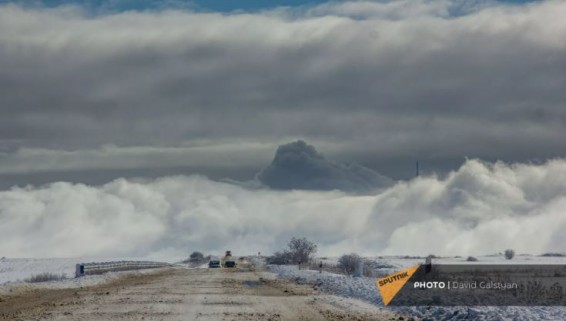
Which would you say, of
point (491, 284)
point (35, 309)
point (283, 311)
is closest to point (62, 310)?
point (35, 309)

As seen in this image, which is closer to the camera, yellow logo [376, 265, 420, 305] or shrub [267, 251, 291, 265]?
yellow logo [376, 265, 420, 305]

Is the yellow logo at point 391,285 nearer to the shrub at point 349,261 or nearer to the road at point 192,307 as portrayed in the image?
the road at point 192,307

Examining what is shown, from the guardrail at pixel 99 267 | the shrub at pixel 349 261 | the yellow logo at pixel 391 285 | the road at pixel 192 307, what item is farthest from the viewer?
the shrub at pixel 349 261

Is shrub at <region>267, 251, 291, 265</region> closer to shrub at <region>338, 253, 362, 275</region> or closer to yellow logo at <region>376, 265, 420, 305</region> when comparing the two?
shrub at <region>338, 253, 362, 275</region>

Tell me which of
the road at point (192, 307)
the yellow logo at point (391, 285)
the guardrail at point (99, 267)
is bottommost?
the road at point (192, 307)

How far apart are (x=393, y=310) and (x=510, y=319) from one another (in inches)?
243

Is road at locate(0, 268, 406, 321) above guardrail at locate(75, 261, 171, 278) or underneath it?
underneath

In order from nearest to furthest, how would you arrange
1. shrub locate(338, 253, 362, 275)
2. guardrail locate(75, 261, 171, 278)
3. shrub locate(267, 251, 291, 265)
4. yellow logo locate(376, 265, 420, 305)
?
yellow logo locate(376, 265, 420, 305), guardrail locate(75, 261, 171, 278), shrub locate(338, 253, 362, 275), shrub locate(267, 251, 291, 265)

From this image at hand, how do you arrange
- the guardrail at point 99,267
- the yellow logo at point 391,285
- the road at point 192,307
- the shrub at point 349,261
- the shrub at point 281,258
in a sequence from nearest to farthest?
the road at point 192,307, the yellow logo at point 391,285, the guardrail at point 99,267, the shrub at point 349,261, the shrub at point 281,258

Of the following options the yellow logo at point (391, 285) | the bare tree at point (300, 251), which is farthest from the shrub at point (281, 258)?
the yellow logo at point (391, 285)

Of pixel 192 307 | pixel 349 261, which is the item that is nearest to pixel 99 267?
pixel 349 261

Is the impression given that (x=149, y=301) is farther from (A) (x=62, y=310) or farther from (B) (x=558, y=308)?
(B) (x=558, y=308)

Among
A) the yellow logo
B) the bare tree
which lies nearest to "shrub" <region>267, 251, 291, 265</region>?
the bare tree

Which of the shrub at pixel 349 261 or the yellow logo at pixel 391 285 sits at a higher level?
the shrub at pixel 349 261
